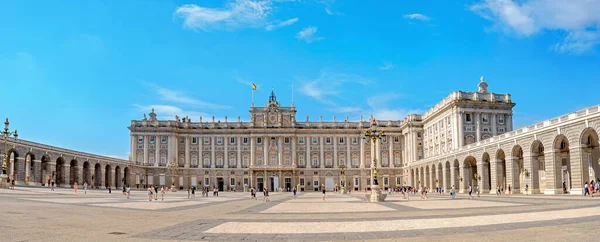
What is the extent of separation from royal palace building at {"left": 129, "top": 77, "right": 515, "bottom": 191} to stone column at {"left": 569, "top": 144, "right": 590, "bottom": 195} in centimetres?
5629

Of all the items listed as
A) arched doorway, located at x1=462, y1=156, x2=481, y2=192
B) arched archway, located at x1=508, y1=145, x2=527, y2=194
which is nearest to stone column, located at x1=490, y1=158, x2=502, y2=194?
arched archway, located at x1=508, y1=145, x2=527, y2=194

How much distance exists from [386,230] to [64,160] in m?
64.5

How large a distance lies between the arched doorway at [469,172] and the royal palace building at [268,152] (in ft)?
100

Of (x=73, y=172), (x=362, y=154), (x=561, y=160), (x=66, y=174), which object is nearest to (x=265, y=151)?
(x=362, y=154)

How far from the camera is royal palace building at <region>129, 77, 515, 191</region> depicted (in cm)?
10100

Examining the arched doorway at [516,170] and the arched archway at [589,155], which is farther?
the arched doorway at [516,170]

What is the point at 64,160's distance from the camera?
69.1 metres

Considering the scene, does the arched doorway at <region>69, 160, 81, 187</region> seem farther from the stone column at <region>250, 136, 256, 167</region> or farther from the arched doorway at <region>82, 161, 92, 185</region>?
the stone column at <region>250, 136, 256, 167</region>

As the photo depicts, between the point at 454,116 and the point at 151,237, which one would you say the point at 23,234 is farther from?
the point at 454,116

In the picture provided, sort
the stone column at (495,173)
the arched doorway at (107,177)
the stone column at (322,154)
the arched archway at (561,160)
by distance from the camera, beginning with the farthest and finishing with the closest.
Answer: the stone column at (322,154), the arched doorway at (107,177), the stone column at (495,173), the arched archway at (561,160)

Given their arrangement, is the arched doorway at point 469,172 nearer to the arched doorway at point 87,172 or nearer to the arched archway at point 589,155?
the arched archway at point 589,155

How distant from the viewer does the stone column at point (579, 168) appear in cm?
4022

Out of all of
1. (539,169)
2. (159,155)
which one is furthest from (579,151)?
(159,155)

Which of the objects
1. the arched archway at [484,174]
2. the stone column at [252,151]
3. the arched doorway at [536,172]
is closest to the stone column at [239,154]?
the stone column at [252,151]
